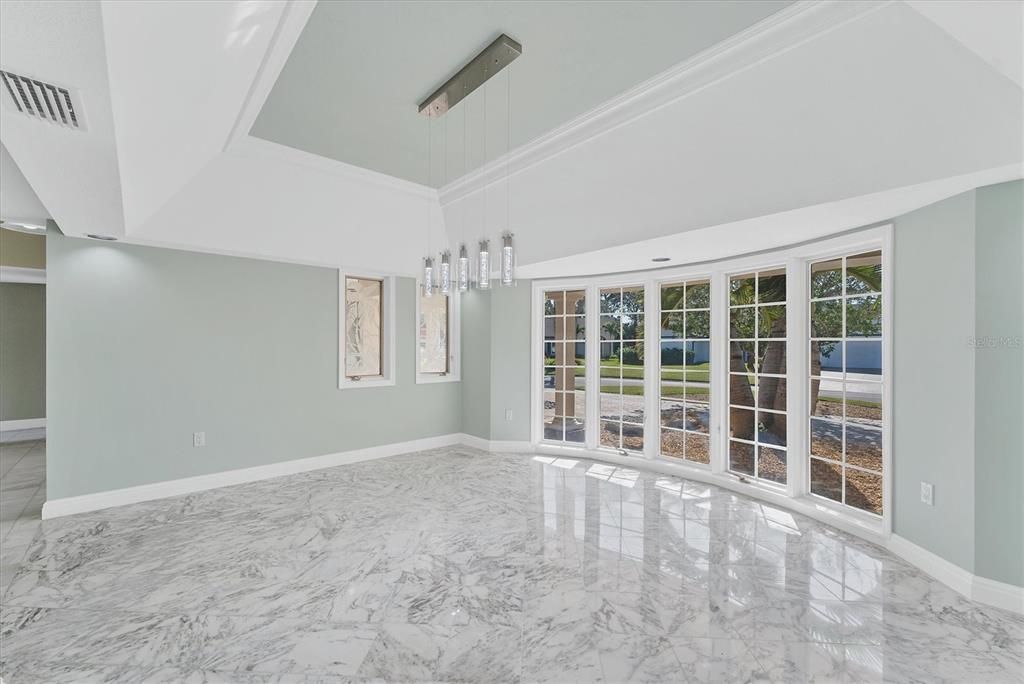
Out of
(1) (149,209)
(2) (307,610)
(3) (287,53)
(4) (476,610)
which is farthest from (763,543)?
(1) (149,209)

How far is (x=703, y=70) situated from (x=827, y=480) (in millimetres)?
3200

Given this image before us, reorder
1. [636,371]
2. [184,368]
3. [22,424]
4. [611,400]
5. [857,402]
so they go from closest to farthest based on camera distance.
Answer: [857,402], [184,368], [636,371], [611,400], [22,424]

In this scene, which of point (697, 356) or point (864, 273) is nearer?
point (864, 273)

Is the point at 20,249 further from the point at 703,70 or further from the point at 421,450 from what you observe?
the point at 703,70

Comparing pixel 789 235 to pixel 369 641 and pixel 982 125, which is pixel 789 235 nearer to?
pixel 982 125

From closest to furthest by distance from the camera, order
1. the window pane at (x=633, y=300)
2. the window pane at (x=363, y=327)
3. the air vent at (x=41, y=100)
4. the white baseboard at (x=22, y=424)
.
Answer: the air vent at (x=41, y=100) < the window pane at (x=633, y=300) < the window pane at (x=363, y=327) < the white baseboard at (x=22, y=424)

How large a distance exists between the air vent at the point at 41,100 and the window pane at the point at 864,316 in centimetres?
441

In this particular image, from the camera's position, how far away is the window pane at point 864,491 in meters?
3.19

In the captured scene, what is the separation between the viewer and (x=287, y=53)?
231 centimetres

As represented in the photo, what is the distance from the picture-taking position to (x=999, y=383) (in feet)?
7.72

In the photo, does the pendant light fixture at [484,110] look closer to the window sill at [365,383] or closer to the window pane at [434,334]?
the window sill at [365,383]

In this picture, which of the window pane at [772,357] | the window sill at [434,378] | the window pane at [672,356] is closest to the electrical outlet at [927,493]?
the window pane at [772,357]

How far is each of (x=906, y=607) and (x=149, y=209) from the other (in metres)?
5.33

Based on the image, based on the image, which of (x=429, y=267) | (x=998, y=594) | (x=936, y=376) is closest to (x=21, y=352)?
(x=429, y=267)
